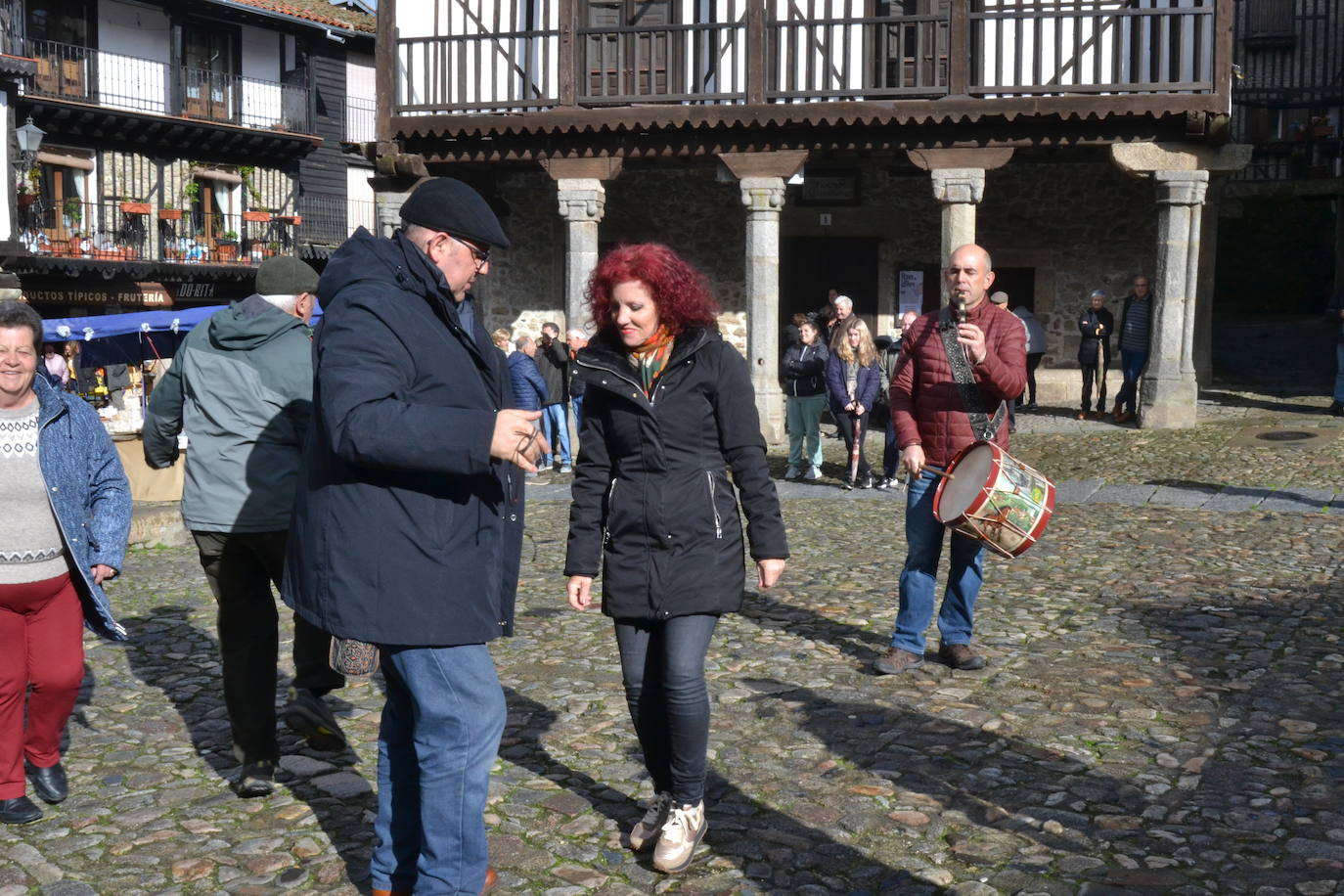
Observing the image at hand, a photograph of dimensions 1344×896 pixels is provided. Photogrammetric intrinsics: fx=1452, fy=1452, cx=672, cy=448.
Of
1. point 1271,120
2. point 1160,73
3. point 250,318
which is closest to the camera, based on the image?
point 250,318

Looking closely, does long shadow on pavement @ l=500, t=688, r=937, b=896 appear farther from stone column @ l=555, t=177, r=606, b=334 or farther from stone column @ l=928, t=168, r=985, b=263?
stone column @ l=555, t=177, r=606, b=334

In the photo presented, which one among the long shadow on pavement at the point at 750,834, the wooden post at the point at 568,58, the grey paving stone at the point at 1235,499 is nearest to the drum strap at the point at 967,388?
the long shadow on pavement at the point at 750,834

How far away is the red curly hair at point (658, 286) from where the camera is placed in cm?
372

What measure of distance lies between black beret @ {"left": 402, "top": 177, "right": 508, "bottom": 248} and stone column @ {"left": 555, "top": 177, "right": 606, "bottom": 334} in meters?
12.3

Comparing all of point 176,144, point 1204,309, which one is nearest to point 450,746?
point 1204,309

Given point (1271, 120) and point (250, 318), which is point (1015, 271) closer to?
point (1271, 120)

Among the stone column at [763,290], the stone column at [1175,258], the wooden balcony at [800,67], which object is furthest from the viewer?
the stone column at [763,290]

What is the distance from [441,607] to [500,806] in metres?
1.36

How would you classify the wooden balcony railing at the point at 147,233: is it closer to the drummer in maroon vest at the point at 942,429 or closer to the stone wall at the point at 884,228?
the stone wall at the point at 884,228

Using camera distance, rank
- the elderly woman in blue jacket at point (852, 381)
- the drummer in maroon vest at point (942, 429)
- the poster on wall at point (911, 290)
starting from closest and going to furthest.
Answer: the drummer in maroon vest at point (942, 429) < the elderly woman in blue jacket at point (852, 381) < the poster on wall at point (911, 290)

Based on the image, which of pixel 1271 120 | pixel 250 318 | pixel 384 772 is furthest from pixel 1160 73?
pixel 1271 120

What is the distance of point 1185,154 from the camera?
14.3 m

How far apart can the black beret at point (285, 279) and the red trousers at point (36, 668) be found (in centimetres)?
106

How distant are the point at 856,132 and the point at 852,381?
3775 millimetres
